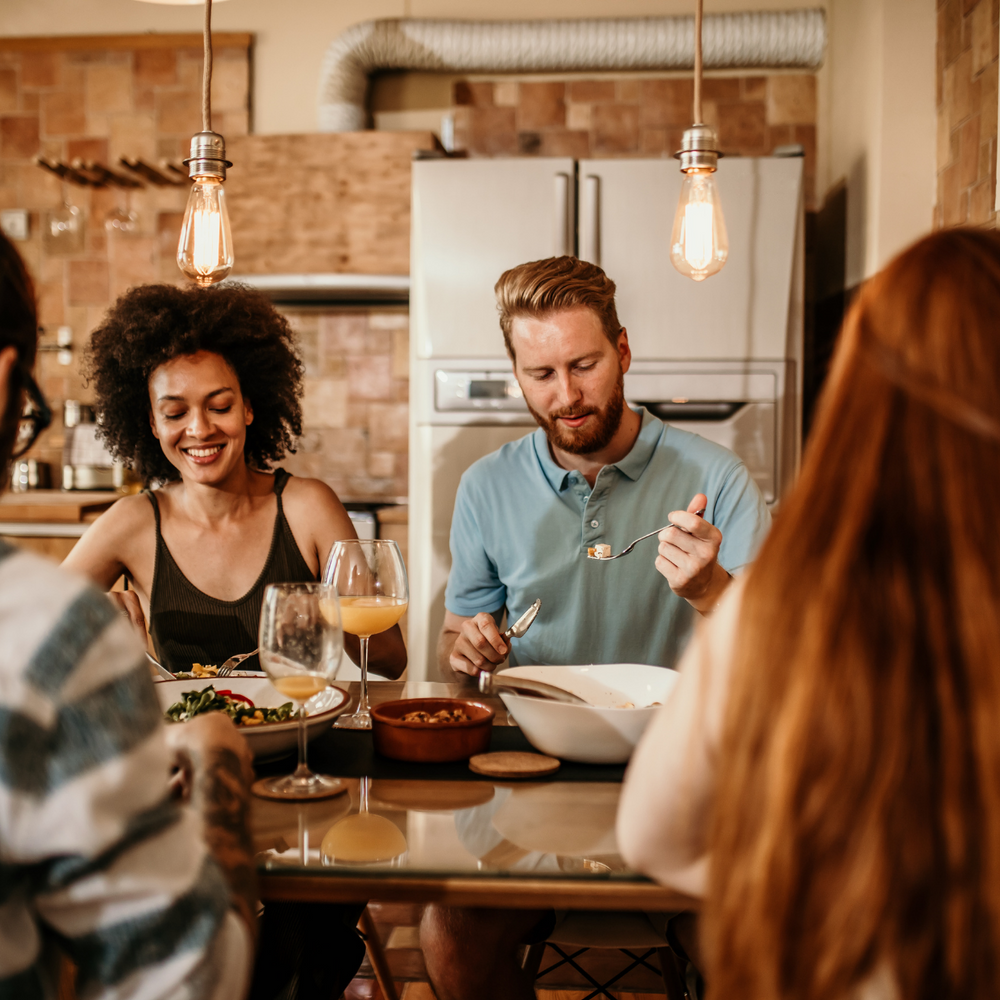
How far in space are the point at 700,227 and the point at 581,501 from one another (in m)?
0.57

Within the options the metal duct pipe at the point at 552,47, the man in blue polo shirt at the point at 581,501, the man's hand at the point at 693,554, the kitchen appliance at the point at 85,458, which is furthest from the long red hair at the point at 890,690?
the kitchen appliance at the point at 85,458

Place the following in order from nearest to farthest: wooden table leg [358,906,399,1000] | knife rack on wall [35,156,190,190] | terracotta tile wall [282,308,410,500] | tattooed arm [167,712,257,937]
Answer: tattooed arm [167,712,257,937] < wooden table leg [358,906,399,1000] < knife rack on wall [35,156,190,190] < terracotta tile wall [282,308,410,500]

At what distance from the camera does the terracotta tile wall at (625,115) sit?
3.32 meters

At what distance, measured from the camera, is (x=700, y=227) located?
155 cm

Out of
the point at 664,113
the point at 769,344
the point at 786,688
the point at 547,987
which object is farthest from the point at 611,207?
the point at 786,688

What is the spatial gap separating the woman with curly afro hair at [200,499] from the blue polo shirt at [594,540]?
9.4 inches

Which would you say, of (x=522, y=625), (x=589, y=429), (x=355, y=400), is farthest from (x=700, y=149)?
(x=355, y=400)

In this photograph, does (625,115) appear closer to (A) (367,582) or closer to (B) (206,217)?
(B) (206,217)

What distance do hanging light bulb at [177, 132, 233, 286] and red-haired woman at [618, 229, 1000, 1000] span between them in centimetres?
123

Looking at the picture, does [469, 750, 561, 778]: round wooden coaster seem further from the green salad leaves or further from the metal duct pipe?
the metal duct pipe

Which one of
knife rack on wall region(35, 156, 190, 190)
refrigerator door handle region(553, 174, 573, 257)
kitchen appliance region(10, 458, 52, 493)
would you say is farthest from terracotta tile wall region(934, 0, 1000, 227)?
kitchen appliance region(10, 458, 52, 493)

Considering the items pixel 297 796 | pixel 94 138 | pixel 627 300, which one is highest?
pixel 94 138

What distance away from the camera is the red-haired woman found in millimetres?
530

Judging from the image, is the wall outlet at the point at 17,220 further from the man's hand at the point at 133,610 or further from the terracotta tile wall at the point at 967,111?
the terracotta tile wall at the point at 967,111
